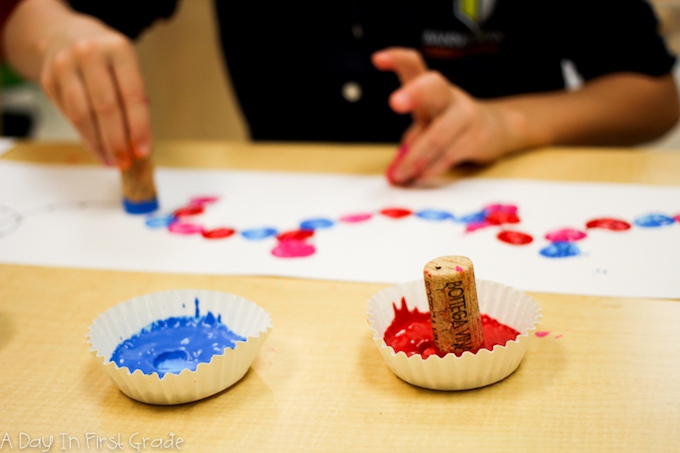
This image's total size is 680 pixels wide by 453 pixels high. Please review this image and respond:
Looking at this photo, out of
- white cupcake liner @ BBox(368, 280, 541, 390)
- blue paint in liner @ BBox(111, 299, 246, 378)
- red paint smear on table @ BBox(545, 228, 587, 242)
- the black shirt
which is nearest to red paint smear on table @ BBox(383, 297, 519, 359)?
white cupcake liner @ BBox(368, 280, 541, 390)

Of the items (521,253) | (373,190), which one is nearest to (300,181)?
(373,190)

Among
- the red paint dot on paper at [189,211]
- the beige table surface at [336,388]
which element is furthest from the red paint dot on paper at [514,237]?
the red paint dot on paper at [189,211]

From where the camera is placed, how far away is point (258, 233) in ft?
2.67

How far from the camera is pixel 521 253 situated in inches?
28.7

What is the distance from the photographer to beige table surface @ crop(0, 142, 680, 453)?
1.52 ft

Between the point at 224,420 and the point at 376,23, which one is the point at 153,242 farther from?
the point at 376,23

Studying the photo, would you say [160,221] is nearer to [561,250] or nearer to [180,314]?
[180,314]

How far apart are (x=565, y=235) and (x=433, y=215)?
0.16m

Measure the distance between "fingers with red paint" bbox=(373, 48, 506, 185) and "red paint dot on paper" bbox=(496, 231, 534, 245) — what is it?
21 centimetres

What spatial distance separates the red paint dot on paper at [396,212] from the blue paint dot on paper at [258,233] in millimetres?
142

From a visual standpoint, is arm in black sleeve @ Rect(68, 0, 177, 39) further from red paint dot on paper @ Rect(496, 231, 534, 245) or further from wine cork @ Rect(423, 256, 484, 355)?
wine cork @ Rect(423, 256, 484, 355)

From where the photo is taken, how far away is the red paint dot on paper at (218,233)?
0.80m

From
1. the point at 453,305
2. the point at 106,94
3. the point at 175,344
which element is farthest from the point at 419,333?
the point at 106,94

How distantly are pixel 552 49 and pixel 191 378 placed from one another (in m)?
1.02
